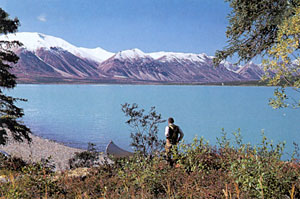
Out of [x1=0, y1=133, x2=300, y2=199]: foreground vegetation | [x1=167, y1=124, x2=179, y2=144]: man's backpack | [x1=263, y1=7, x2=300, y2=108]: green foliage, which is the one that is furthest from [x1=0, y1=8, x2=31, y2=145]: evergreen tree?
[x1=263, y1=7, x2=300, y2=108]: green foliage

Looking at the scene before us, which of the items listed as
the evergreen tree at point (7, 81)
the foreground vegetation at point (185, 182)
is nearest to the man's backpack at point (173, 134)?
the foreground vegetation at point (185, 182)

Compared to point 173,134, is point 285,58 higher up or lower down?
higher up

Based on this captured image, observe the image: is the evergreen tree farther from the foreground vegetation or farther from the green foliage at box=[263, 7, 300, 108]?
the green foliage at box=[263, 7, 300, 108]

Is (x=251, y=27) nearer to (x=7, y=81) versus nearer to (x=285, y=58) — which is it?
(x=285, y=58)

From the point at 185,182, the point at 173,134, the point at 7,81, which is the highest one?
the point at 7,81

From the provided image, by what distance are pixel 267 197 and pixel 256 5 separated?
24.6 ft

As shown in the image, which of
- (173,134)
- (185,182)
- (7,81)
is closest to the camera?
(185,182)

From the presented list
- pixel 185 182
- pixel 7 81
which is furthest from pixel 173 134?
pixel 7 81

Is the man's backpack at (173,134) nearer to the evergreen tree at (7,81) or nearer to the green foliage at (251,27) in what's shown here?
the green foliage at (251,27)

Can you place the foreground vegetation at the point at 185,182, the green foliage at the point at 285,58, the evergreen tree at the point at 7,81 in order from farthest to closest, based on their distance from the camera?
1. the evergreen tree at the point at 7,81
2. the green foliage at the point at 285,58
3. the foreground vegetation at the point at 185,182

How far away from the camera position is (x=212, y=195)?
4.98 metres

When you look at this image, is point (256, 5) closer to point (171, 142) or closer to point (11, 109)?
point (171, 142)

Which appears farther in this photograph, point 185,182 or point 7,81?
point 7,81

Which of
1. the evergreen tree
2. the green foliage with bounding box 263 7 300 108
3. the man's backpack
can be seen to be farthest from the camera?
the evergreen tree
